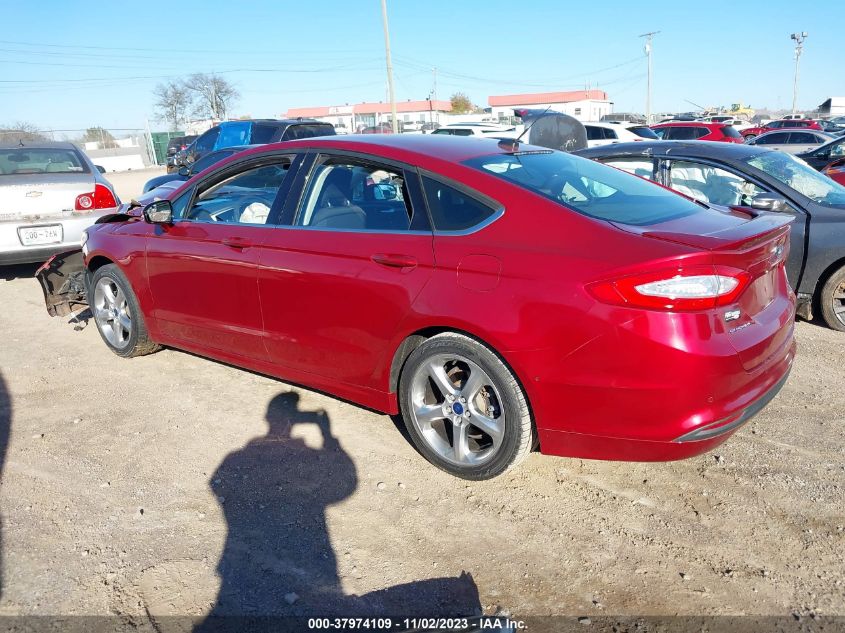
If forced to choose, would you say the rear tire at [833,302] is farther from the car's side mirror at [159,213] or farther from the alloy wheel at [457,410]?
the car's side mirror at [159,213]

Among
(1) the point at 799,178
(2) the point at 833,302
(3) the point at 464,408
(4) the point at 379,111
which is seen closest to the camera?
(3) the point at 464,408

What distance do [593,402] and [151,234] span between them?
10.9ft

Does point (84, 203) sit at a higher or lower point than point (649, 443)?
higher

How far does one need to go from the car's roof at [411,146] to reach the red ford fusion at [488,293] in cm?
2

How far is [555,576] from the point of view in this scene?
260 centimetres

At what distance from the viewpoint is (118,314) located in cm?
513

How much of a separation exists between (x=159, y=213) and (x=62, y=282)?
2125 millimetres

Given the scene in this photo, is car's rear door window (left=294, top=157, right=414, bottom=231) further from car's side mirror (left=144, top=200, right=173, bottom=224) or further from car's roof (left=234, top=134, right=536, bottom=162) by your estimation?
car's side mirror (left=144, top=200, right=173, bottom=224)

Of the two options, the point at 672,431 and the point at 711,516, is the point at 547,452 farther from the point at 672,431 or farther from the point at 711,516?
the point at 711,516

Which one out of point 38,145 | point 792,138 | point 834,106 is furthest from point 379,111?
point 38,145

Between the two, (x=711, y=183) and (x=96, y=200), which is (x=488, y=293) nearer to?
(x=711, y=183)

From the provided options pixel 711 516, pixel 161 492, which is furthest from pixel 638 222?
pixel 161 492

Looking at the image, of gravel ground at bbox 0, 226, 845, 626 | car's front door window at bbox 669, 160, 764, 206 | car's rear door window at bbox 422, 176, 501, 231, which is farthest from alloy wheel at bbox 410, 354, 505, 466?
car's front door window at bbox 669, 160, 764, 206

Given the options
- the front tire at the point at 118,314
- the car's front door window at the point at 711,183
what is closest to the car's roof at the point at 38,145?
the front tire at the point at 118,314
